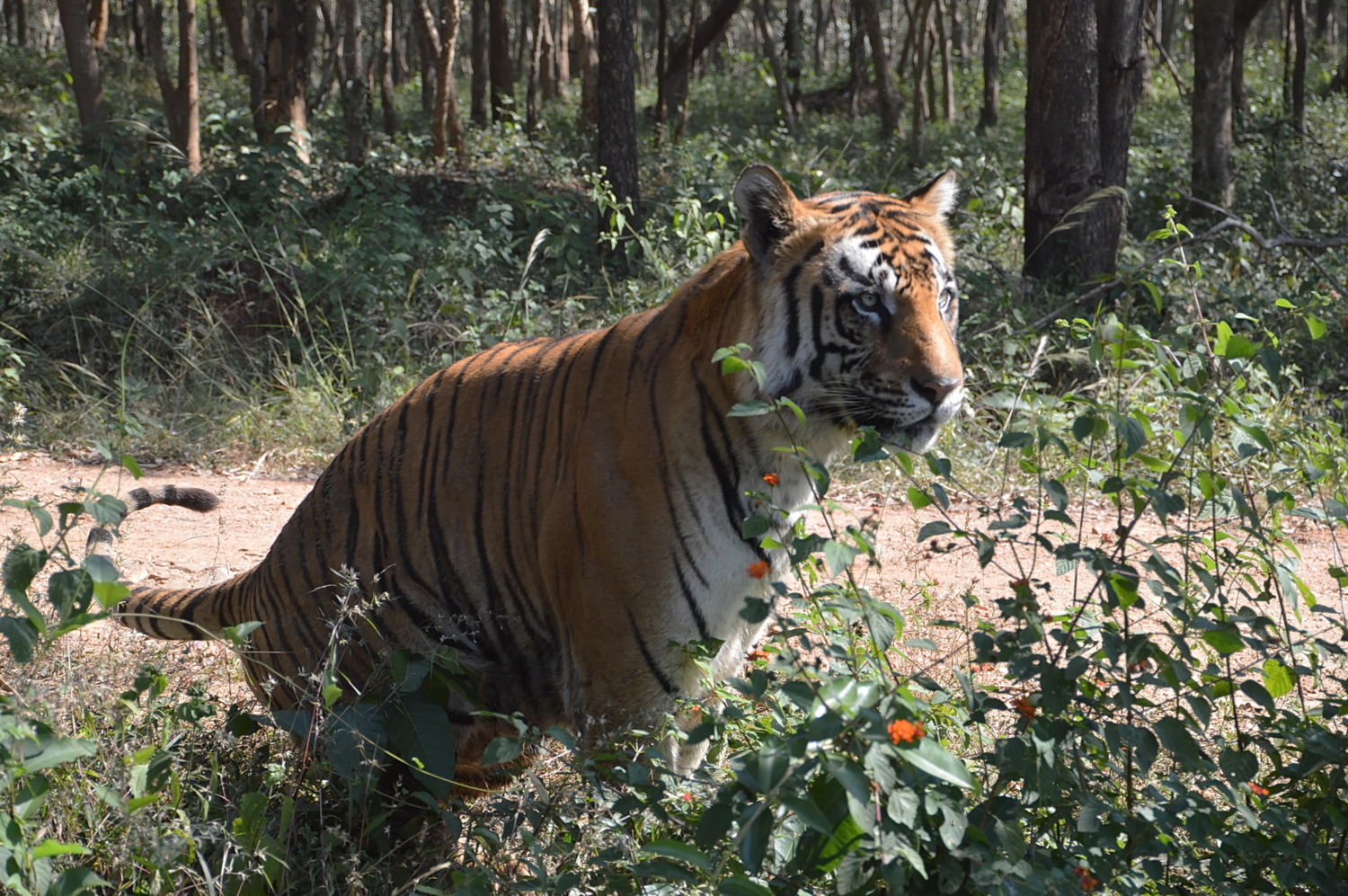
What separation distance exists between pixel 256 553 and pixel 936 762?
3.78 metres

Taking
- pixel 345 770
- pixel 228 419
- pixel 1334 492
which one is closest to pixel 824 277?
pixel 345 770

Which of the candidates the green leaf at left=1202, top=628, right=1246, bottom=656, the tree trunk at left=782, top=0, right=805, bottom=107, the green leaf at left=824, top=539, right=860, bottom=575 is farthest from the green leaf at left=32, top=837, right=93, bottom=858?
the tree trunk at left=782, top=0, right=805, bottom=107

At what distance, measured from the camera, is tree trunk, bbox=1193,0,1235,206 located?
994 centimetres

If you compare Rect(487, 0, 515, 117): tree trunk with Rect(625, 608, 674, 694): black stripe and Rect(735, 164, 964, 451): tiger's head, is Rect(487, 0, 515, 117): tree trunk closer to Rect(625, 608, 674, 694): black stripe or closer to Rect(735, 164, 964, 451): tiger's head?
Rect(735, 164, 964, 451): tiger's head

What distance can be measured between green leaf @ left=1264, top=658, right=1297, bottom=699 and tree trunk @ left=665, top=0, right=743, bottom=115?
12113 mm

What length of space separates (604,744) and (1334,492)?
4.28 m

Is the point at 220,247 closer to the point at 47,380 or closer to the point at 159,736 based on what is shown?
the point at 47,380

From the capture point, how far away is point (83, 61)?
982cm

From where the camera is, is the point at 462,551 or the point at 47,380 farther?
the point at 47,380

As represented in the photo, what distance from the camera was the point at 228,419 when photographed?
6.18 meters

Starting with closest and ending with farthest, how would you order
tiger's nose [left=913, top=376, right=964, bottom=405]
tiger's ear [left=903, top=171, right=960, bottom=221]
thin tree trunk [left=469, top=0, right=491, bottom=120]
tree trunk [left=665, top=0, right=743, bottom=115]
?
tiger's nose [left=913, top=376, right=964, bottom=405] < tiger's ear [left=903, top=171, right=960, bottom=221] < tree trunk [left=665, top=0, right=743, bottom=115] < thin tree trunk [left=469, top=0, right=491, bottom=120]

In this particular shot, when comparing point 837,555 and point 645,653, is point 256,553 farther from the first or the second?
point 837,555

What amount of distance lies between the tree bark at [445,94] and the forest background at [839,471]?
6 centimetres

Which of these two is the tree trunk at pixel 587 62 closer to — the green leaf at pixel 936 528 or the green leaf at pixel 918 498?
the green leaf at pixel 918 498
